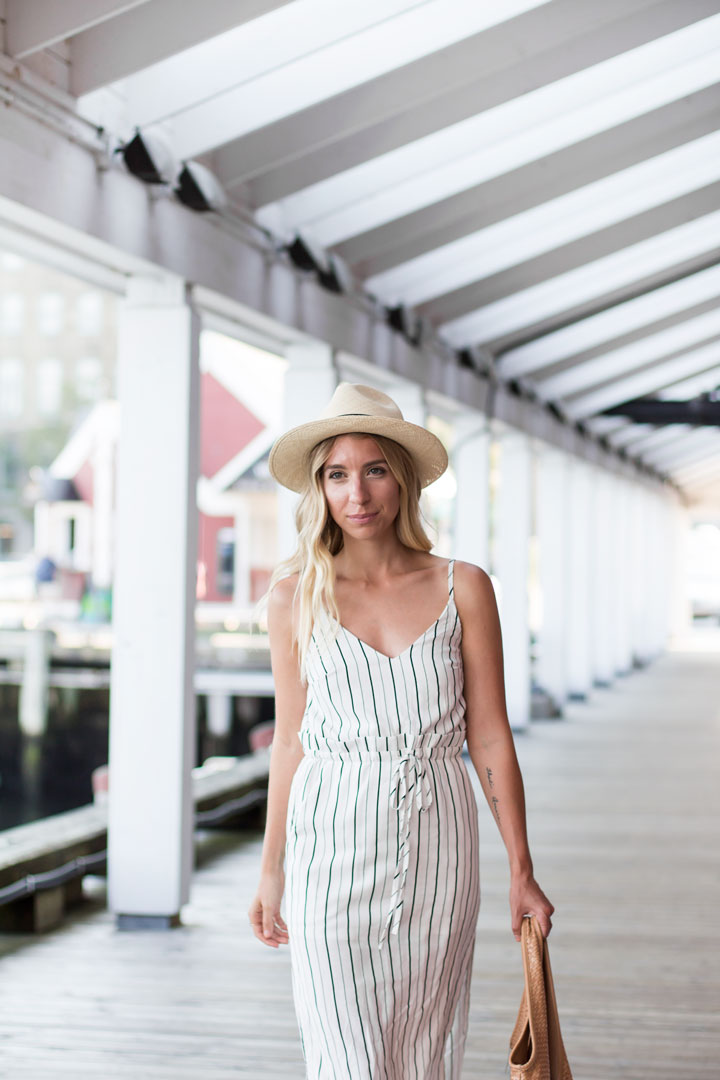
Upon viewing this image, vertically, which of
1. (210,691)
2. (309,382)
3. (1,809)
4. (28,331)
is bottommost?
(1,809)

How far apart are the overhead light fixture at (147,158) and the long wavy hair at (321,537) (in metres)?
2.38

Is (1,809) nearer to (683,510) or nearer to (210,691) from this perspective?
(210,691)

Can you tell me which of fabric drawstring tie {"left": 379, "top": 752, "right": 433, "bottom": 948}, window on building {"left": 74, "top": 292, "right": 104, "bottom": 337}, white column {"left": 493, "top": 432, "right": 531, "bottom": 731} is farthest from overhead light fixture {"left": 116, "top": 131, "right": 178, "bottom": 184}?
window on building {"left": 74, "top": 292, "right": 104, "bottom": 337}

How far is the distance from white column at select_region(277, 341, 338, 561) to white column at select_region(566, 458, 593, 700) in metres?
7.99

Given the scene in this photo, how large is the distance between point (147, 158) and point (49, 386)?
58140mm

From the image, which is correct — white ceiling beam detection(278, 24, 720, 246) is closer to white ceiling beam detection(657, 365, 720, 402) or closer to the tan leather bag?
the tan leather bag

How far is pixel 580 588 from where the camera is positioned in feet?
46.5

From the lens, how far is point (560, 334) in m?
9.37

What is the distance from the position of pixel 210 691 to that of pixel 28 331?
50.0 meters

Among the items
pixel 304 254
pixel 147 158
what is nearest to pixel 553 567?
pixel 304 254

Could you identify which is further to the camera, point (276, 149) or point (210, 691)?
point (210, 691)

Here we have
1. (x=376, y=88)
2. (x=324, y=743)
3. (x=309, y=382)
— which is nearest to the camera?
(x=324, y=743)

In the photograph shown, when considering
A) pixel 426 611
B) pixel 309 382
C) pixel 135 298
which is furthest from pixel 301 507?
pixel 309 382

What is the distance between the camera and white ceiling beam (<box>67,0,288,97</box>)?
151 inches
